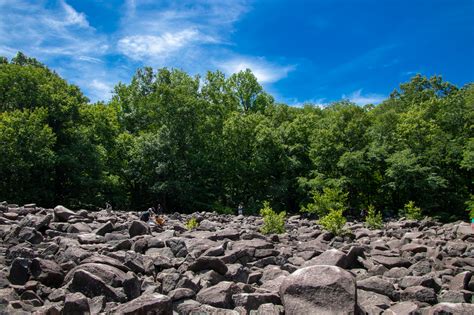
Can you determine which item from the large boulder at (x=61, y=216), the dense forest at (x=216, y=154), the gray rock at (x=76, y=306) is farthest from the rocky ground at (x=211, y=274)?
the dense forest at (x=216, y=154)

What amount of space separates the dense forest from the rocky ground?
63.3 feet

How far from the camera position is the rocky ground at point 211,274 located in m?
6.79

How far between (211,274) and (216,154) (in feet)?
111

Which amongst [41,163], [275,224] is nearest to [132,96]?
[41,163]

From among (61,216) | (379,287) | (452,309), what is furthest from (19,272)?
(452,309)

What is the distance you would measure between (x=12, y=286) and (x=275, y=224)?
11058 mm

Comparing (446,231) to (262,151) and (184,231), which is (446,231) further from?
(262,151)

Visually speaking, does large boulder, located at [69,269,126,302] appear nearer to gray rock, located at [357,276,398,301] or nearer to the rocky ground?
the rocky ground

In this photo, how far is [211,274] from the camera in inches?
343

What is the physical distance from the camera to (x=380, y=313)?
740 centimetres

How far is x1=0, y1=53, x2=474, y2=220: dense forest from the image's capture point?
33781mm

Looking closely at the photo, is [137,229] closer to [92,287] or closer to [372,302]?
[92,287]

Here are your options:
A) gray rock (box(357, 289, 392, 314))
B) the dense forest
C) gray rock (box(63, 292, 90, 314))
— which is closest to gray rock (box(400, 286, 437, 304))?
gray rock (box(357, 289, 392, 314))

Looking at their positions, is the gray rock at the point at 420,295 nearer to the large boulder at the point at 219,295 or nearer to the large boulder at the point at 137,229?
the large boulder at the point at 219,295
